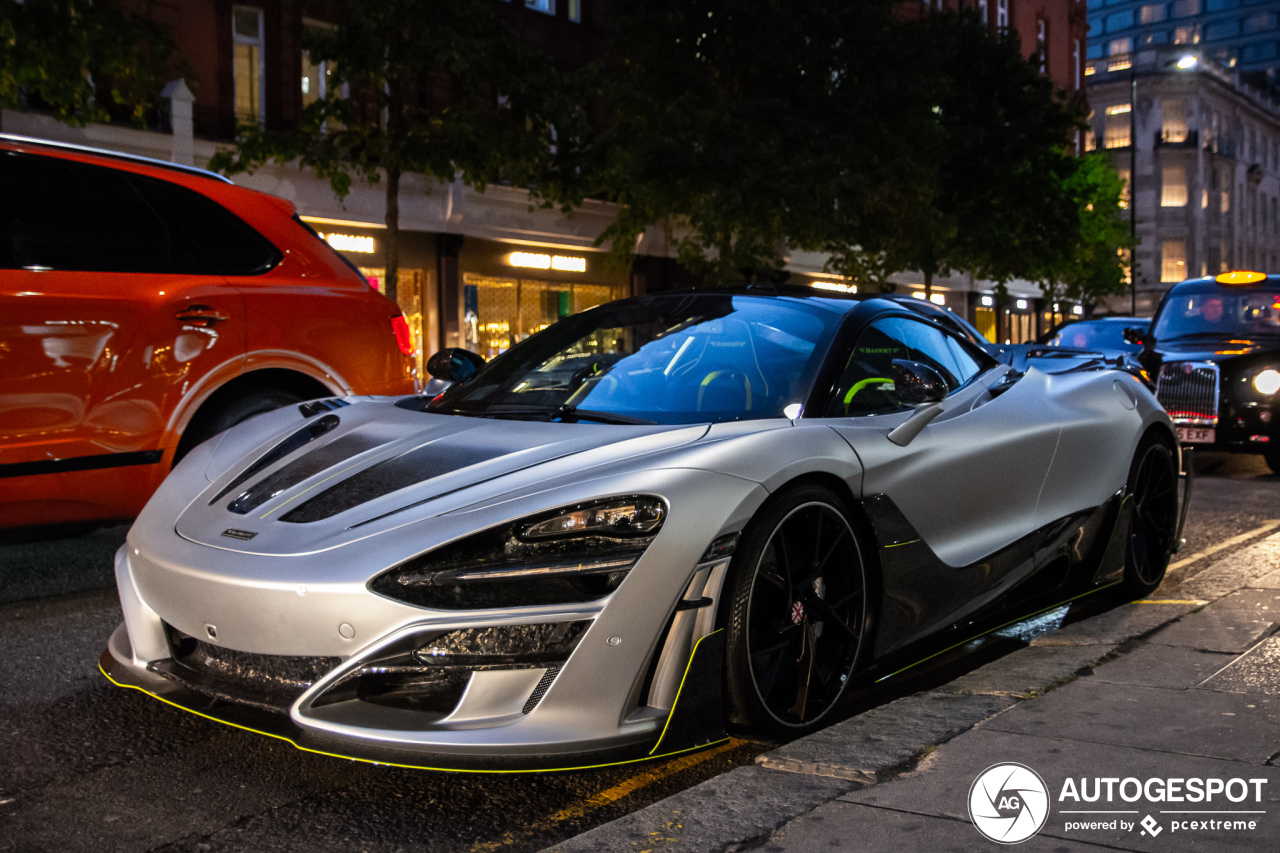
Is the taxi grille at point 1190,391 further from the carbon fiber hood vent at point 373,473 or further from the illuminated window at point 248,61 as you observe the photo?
the illuminated window at point 248,61

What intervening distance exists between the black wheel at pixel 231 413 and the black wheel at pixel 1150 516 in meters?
3.80

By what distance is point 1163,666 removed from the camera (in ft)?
12.8

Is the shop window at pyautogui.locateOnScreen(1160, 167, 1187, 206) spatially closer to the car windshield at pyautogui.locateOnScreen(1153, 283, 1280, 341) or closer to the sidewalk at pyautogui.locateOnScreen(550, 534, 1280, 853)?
the car windshield at pyautogui.locateOnScreen(1153, 283, 1280, 341)

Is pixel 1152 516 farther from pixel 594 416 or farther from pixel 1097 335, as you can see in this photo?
pixel 1097 335

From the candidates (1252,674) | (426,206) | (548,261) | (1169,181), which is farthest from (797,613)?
(1169,181)

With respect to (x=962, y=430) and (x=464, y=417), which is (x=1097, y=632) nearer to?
(x=962, y=430)

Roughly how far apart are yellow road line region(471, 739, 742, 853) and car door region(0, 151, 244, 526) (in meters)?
3.13

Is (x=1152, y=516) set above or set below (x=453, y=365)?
below

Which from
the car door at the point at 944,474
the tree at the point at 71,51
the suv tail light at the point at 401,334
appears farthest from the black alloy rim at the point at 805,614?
the tree at the point at 71,51

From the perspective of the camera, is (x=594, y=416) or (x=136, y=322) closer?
(x=594, y=416)

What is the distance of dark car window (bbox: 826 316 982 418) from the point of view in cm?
392

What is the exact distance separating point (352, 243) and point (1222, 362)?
48.2ft

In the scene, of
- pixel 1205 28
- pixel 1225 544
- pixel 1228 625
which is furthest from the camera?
pixel 1205 28

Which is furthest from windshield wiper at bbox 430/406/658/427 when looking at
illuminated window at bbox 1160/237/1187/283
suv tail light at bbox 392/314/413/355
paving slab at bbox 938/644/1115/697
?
illuminated window at bbox 1160/237/1187/283
